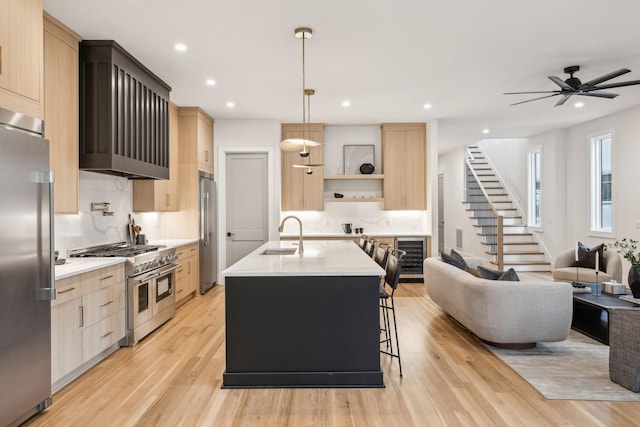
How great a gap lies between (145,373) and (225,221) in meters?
3.92

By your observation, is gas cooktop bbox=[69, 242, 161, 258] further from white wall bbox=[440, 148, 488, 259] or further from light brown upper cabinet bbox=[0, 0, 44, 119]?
white wall bbox=[440, 148, 488, 259]

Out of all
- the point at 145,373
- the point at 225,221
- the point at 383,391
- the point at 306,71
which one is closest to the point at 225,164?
the point at 225,221

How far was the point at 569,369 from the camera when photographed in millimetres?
3361

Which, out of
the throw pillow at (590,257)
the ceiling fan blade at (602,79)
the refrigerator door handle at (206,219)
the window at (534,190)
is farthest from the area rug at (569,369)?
the window at (534,190)

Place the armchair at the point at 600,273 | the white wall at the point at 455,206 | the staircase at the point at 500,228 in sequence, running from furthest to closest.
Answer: the white wall at the point at 455,206 → the staircase at the point at 500,228 → the armchair at the point at 600,273

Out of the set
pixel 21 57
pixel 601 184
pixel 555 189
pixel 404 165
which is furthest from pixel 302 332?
pixel 555 189

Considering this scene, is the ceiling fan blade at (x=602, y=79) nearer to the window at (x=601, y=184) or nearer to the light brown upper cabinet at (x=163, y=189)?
the window at (x=601, y=184)

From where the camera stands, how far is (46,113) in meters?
3.33

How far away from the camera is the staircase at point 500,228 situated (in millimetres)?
8594

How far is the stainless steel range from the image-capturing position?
402 cm

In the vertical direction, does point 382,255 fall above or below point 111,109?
below

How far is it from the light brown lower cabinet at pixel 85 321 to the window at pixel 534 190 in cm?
859

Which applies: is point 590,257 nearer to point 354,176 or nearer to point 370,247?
point 370,247

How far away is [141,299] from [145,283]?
163 mm
